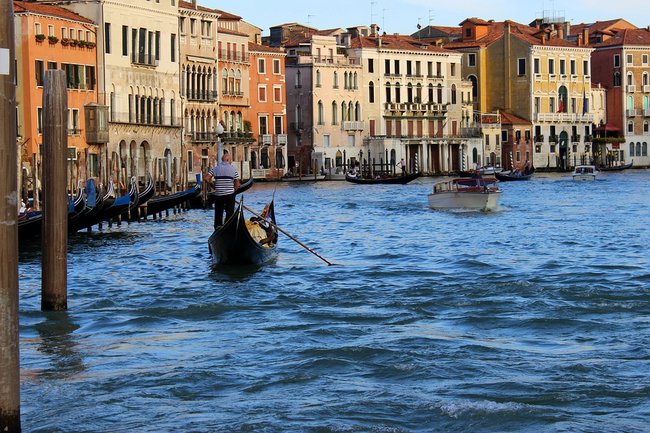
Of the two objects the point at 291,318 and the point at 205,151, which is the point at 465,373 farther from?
the point at 205,151

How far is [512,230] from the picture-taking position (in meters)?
17.6

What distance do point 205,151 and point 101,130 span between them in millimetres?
8304

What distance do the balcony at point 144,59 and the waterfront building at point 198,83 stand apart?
247cm

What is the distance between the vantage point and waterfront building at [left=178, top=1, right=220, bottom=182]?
119 feet

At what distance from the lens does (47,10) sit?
1123 inches

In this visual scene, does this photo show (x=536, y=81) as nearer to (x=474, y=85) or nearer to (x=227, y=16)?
(x=474, y=85)

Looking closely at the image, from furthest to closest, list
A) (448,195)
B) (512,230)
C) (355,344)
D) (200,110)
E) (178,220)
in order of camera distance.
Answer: (200,110) < (448,195) < (178,220) < (512,230) < (355,344)

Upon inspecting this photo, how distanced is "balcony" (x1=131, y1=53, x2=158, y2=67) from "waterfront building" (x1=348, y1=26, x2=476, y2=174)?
14032mm

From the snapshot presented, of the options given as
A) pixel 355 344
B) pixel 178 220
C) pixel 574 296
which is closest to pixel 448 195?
pixel 178 220

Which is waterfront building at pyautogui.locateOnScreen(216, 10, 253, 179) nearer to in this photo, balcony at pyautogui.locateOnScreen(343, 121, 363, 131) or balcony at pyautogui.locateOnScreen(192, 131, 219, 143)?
balcony at pyautogui.locateOnScreen(192, 131, 219, 143)

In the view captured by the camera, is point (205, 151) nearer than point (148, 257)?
No

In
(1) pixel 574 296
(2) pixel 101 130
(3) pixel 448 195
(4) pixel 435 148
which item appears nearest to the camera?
(1) pixel 574 296

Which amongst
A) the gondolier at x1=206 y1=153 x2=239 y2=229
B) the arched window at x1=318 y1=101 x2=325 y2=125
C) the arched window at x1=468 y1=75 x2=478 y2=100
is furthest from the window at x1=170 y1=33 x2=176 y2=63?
the gondolier at x1=206 y1=153 x2=239 y2=229

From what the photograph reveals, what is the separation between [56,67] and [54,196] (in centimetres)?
2046
